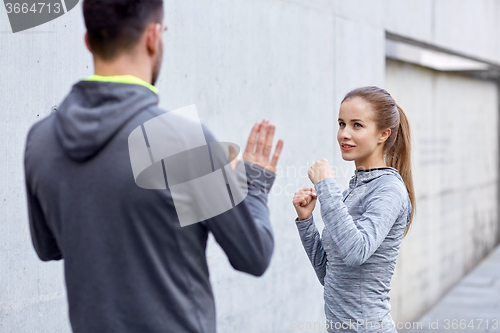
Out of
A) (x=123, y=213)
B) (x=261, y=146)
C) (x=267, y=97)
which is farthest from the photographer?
(x=267, y=97)

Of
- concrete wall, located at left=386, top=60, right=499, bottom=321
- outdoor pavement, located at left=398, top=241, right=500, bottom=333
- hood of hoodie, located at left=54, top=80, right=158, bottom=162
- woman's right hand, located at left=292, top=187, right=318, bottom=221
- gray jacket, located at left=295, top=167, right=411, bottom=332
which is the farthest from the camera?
concrete wall, located at left=386, top=60, right=499, bottom=321

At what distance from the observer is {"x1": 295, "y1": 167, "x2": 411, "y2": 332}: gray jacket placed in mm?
1798

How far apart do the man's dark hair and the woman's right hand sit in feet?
3.16

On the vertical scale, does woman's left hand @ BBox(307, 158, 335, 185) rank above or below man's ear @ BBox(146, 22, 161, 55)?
below

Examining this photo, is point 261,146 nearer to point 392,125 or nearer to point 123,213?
point 123,213

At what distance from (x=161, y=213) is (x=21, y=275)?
1504 mm

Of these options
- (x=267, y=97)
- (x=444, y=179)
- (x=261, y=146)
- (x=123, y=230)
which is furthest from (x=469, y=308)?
(x=123, y=230)

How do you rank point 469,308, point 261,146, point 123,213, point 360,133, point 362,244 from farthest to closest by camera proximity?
1. point 469,308
2. point 360,133
3. point 362,244
4. point 261,146
5. point 123,213

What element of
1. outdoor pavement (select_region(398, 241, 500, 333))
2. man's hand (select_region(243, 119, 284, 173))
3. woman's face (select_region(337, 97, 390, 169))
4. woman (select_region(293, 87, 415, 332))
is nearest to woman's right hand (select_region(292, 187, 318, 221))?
woman (select_region(293, 87, 415, 332))

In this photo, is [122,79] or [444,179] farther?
[444,179]

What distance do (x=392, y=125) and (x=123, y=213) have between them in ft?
4.10

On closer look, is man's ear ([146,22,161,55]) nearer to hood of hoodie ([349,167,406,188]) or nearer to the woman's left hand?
the woman's left hand

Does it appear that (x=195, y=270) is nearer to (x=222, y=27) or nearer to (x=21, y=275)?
(x=21, y=275)

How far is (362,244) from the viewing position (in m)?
1.78
